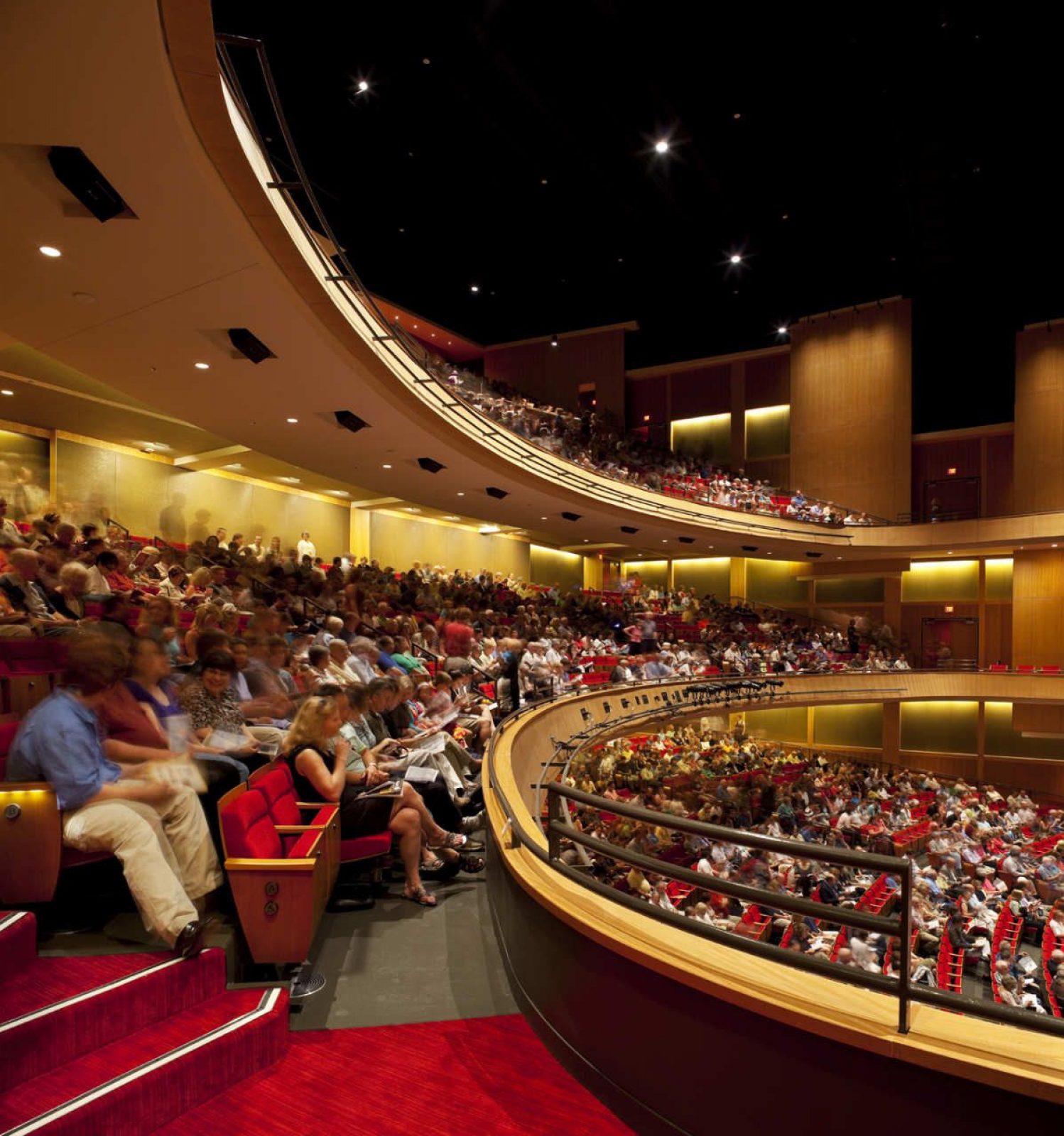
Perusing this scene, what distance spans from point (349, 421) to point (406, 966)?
6392mm

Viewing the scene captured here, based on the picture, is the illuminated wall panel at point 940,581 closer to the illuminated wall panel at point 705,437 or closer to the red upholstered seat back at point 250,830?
the illuminated wall panel at point 705,437

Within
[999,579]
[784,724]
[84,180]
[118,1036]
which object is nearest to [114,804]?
[118,1036]

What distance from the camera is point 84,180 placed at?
3.69 metres

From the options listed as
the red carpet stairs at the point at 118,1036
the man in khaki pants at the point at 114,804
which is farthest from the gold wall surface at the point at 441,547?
the red carpet stairs at the point at 118,1036

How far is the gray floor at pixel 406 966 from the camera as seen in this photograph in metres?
2.77

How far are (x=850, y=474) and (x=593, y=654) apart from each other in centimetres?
1109

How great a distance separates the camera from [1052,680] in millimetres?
16484

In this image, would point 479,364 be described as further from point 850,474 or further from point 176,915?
point 176,915

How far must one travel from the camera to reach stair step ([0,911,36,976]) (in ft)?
7.95

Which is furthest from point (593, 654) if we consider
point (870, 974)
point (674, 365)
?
point (674, 365)

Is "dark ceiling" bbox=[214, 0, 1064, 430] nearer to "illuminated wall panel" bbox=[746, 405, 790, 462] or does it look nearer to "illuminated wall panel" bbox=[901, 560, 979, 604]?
"illuminated wall panel" bbox=[746, 405, 790, 462]

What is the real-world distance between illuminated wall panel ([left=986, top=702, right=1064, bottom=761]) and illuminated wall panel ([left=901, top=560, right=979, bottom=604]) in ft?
9.66

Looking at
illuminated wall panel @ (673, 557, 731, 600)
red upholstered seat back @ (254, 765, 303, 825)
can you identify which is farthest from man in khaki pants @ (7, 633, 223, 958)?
illuminated wall panel @ (673, 557, 731, 600)

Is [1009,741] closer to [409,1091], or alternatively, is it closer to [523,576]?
[523,576]
